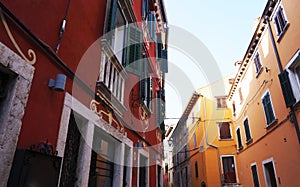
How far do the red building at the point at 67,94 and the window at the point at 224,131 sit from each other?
14.8 metres

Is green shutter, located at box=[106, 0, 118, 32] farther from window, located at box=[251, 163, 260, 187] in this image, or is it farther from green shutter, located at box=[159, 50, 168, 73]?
window, located at box=[251, 163, 260, 187]

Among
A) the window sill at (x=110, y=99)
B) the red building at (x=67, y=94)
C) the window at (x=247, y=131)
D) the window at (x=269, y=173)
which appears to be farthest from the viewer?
the window at (x=247, y=131)

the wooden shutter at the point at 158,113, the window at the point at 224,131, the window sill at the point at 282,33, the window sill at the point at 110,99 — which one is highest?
the window sill at the point at 282,33

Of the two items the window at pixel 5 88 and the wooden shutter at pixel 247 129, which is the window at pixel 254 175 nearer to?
the wooden shutter at pixel 247 129

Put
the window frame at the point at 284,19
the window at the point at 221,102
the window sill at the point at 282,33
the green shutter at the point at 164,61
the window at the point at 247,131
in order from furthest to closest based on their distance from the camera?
1. the window at the point at 221,102
2. the window at the point at 247,131
3. the green shutter at the point at 164,61
4. the window frame at the point at 284,19
5. the window sill at the point at 282,33

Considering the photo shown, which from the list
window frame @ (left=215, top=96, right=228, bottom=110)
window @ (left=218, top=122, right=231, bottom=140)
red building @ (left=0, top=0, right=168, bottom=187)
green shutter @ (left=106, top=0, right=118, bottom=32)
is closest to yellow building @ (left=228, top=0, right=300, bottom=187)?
window @ (left=218, top=122, right=231, bottom=140)

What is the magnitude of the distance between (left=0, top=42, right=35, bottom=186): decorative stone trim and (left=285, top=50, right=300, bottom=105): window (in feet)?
27.5

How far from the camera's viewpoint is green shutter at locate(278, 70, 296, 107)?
8.14 meters

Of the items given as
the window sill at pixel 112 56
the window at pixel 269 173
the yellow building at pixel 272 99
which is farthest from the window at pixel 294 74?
the window sill at pixel 112 56

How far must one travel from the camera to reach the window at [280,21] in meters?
8.70

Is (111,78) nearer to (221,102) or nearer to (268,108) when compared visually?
(268,108)

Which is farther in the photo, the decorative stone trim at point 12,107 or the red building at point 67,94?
the red building at point 67,94

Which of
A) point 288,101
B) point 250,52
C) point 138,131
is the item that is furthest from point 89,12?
point 250,52

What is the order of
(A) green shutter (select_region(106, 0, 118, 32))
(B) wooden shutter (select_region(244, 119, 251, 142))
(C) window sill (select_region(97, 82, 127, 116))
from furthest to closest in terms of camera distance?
(B) wooden shutter (select_region(244, 119, 251, 142))
(A) green shutter (select_region(106, 0, 118, 32))
(C) window sill (select_region(97, 82, 127, 116))
